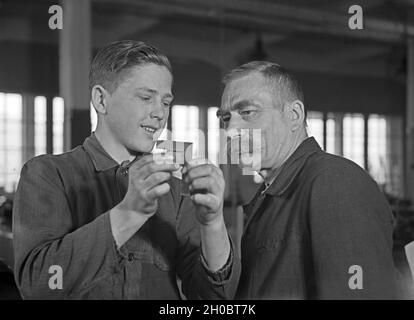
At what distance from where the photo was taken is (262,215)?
1.05m

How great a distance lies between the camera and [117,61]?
3.41ft

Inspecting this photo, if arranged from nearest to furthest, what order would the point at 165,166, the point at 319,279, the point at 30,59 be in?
the point at 165,166
the point at 319,279
the point at 30,59

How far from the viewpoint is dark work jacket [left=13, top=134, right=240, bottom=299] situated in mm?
950

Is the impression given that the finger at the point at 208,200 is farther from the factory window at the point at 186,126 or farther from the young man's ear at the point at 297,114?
the young man's ear at the point at 297,114

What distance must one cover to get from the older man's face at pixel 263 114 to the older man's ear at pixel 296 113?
0.03ft

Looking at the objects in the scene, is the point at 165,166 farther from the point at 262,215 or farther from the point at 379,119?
the point at 379,119

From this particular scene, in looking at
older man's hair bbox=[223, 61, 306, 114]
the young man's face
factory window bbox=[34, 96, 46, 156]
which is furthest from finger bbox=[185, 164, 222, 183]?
factory window bbox=[34, 96, 46, 156]

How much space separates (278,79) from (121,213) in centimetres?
40

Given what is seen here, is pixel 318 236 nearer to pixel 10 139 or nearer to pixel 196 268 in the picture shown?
pixel 196 268

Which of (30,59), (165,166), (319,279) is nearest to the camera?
(165,166)

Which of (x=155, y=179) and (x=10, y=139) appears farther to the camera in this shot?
(x=10, y=139)

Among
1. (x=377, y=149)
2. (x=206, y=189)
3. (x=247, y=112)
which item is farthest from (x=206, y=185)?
(x=377, y=149)

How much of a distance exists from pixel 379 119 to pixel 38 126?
72 cm
